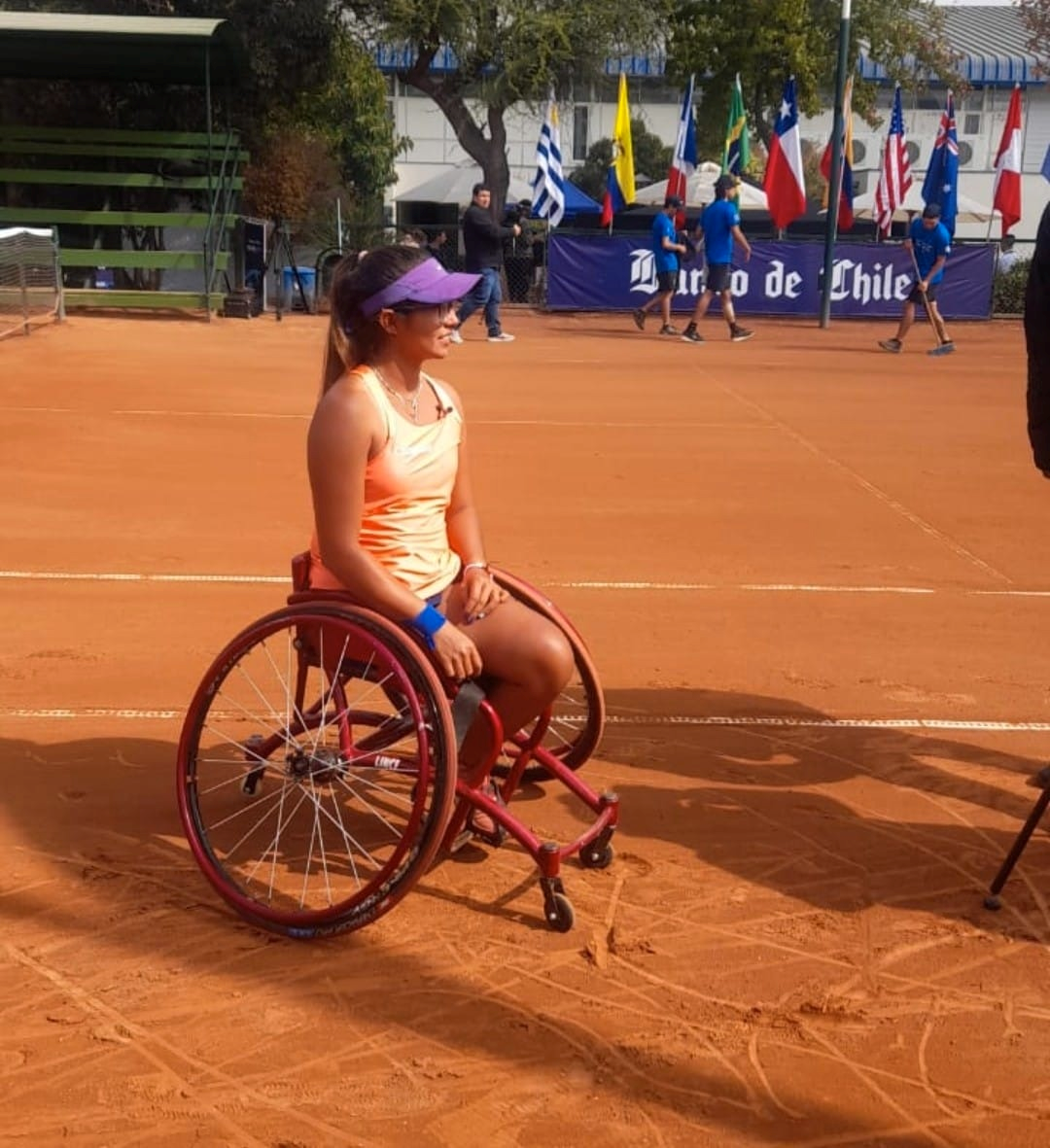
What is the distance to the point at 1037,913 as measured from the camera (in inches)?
145

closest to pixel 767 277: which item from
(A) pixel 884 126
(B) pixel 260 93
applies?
(B) pixel 260 93

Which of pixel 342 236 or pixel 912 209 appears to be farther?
pixel 912 209

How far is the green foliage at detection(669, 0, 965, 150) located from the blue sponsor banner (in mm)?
10986

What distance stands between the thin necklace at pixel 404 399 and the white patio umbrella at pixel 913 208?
3229 centimetres

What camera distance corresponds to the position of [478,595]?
372cm

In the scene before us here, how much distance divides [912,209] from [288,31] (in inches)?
668

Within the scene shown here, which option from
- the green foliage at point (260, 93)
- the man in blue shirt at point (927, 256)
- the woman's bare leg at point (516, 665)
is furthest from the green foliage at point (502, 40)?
the woman's bare leg at point (516, 665)

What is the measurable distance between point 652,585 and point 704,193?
1195 inches

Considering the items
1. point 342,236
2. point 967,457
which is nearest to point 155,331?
point 342,236

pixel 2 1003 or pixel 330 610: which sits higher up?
pixel 330 610

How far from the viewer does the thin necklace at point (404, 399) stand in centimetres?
370

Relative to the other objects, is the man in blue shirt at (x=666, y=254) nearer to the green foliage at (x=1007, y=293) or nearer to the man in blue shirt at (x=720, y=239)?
the man in blue shirt at (x=720, y=239)

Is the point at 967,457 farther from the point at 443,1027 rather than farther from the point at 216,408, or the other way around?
the point at 443,1027

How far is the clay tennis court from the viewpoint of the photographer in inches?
112
